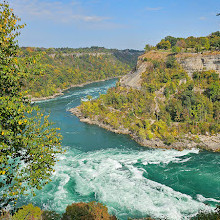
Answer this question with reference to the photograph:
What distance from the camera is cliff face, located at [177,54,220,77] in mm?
57969

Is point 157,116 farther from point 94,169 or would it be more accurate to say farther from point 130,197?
point 130,197

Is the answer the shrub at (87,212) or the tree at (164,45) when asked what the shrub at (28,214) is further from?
the tree at (164,45)

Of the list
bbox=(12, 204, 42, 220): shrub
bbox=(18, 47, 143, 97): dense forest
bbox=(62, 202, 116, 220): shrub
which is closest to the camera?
bbox=(12, 204, 42, 220): shrub

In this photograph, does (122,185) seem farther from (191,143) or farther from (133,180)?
(191,143)

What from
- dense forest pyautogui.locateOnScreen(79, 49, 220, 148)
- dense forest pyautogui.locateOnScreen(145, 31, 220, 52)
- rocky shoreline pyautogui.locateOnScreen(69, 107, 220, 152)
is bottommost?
rocky shoreline pyautogui.locateOnScreen(69, 107, 220, 152)

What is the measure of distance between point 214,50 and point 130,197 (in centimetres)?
5330

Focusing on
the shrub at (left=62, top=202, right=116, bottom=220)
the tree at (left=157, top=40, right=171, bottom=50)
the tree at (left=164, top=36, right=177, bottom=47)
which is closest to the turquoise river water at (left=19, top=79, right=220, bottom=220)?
the shrub at (left=62, top=202, right=116, bottom=220)

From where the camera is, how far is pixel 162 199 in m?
25.4

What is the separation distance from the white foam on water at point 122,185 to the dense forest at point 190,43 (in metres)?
39.0

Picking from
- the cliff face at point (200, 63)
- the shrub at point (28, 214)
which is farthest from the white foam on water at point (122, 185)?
the cliff face at point (200, 63)

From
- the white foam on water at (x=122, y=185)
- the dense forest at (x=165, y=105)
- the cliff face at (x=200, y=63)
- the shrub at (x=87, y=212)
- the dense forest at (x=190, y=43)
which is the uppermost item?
the dense forest at (x=190, y=43)

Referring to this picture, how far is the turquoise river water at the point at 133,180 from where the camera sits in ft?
79.9

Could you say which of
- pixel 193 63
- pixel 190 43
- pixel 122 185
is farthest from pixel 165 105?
pixel 122 185

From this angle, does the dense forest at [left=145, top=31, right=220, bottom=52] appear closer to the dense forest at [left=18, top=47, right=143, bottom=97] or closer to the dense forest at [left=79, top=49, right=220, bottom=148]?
the dense forest at [left=79, top=49, right=220, bottom=148]
